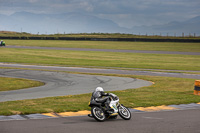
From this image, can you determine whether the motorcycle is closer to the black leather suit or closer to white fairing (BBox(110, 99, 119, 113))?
white fairing (BBox(110, 99, 119, 113))

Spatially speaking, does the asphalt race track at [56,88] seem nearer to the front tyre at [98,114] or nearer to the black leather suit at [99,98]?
the black leather suit at [99,98]

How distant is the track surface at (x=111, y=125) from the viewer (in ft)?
32.8

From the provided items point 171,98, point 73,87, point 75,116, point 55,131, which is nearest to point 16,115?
point 75,116

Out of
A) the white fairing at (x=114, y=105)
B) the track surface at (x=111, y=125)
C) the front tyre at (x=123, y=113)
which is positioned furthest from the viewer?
the front tyre at (x=123, y=113)

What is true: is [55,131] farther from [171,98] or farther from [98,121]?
[171,98]

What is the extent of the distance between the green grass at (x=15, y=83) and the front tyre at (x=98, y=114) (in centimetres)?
1157

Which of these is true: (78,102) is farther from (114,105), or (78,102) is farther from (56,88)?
(56,88)

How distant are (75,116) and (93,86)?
10.0m

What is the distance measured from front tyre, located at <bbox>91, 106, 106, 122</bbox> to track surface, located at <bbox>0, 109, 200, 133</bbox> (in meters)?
0.16

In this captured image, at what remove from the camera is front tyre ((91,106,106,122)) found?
11.2 meters

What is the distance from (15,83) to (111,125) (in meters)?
14.7

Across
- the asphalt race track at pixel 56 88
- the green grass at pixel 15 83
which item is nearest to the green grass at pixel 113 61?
the asphalt race track at pixel 56 88

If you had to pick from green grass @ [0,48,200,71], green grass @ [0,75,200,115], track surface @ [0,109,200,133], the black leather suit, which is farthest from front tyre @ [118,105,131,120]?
green grass @ [0,48,200,71]

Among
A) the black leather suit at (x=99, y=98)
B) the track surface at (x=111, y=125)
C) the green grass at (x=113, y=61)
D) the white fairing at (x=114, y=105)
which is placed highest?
the black leather suit at (x=99, y=98)
